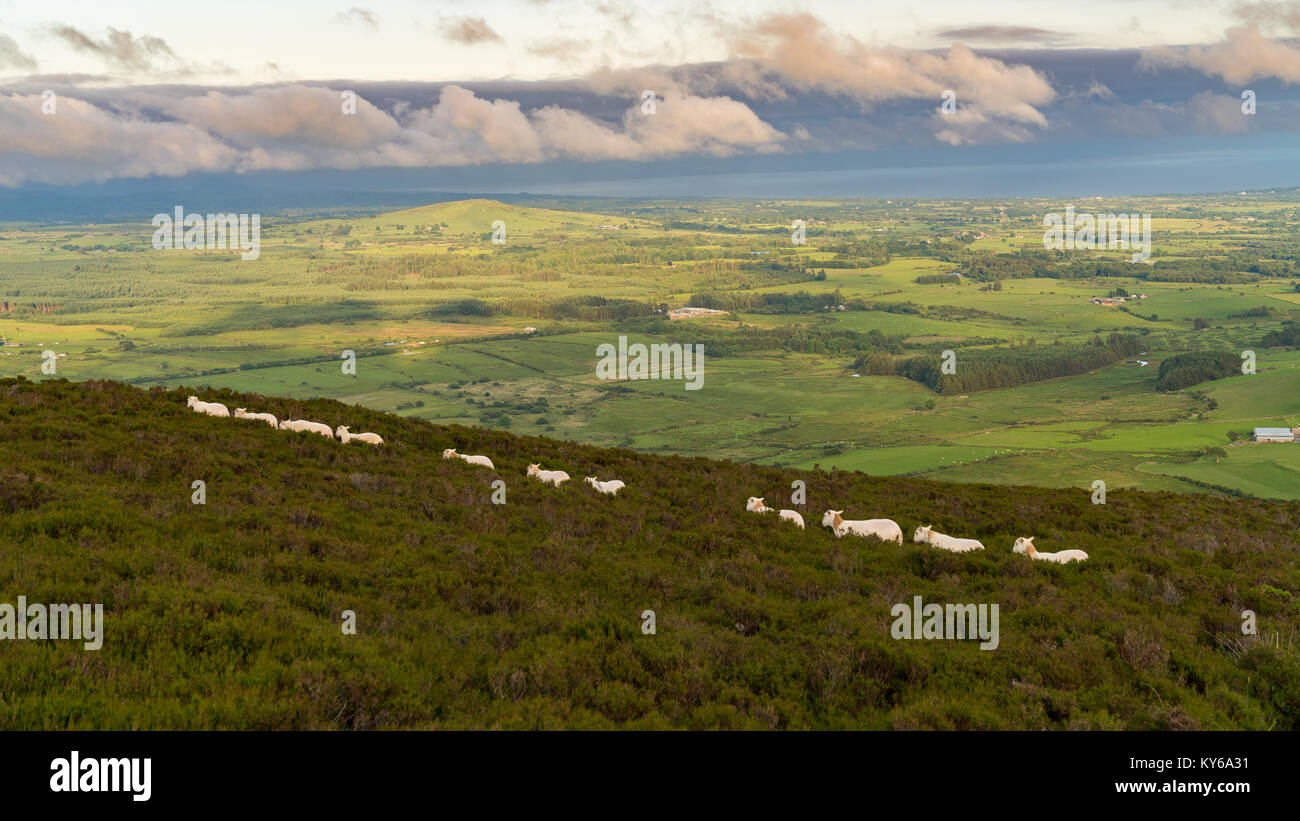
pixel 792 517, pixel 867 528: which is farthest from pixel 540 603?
pixel 867 528

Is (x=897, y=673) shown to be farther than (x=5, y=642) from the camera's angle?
Yes

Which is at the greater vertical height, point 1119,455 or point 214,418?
point 214,418

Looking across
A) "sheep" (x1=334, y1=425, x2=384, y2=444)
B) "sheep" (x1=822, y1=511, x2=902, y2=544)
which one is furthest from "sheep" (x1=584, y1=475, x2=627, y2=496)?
"sheep" (x1=334, y1=425, x2=384, y2=444)

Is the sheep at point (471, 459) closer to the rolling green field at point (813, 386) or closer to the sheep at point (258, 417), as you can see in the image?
the sheep at point (258, 417)

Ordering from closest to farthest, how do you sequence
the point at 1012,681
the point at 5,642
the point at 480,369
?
the point at 5,642
the point at 1012,681
the point at 480,369

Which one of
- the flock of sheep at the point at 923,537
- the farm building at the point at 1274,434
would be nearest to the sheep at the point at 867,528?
the flock of sheep at the point at 923,537

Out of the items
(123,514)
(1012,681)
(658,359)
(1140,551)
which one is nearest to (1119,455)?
(1140,551)
